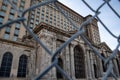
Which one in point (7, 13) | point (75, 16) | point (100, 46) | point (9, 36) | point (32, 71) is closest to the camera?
point (32, 71)

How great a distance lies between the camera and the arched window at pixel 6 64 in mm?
11586

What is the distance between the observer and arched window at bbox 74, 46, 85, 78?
52.1ft

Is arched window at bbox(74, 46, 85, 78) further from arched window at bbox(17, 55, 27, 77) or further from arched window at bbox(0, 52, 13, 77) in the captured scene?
arched window at bbox(0, 52, 13, 77)

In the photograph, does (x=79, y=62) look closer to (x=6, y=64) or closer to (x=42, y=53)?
(x=42, y=53)

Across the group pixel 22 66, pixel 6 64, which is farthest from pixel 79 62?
pixel 6 64

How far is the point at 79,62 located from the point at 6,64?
10664 mm

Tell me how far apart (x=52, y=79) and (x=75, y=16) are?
43.8m

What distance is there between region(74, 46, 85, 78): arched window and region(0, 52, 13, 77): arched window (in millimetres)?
9203

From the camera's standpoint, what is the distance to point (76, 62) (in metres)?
16.4

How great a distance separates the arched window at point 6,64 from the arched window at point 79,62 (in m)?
9.20

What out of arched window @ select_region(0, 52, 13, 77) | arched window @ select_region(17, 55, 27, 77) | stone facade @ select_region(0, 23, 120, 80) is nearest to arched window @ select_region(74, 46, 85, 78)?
stone facade @ select_region(0, 23, 120, 80)

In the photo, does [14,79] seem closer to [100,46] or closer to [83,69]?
[83,69]

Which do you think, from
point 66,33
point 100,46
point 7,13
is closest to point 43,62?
point 66,33

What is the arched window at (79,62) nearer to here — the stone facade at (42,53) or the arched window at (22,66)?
the stone facade at (42,53)
